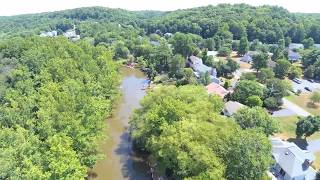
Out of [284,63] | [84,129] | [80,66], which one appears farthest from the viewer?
[284,63]

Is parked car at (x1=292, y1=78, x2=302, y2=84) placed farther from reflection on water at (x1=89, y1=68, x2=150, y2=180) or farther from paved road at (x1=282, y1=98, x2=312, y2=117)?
reflection on water at (x1=89, y1=68, x2=150, y2=180)

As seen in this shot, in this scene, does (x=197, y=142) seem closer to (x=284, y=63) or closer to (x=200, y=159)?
(x=200, y=159)

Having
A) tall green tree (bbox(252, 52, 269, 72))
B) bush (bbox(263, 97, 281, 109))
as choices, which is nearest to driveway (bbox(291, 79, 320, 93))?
tall green tree (bbox(252, 52, 269, 72))

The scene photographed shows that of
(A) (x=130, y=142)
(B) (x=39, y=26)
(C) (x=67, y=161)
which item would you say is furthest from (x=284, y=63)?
(B) (x=39, y=26)

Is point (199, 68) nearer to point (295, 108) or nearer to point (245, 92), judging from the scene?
point (245, 92)

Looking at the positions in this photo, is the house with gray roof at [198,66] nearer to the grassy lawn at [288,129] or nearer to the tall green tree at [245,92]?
the tall green tree at [245,92]

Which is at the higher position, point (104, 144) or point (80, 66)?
point (80, 66)
